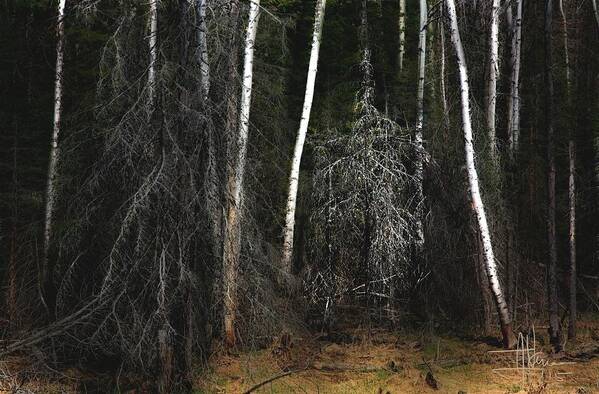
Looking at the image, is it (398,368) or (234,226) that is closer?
(234,226)

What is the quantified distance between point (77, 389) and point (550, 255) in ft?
24.6

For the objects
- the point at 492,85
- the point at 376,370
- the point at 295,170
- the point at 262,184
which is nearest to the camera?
the point at 376,370

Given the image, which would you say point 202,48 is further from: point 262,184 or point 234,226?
point 262,184

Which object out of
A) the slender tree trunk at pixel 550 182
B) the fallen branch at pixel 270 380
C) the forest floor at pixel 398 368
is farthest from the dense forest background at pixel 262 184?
the fallen branch at pixel 270 380

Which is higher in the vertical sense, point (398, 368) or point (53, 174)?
point (53, 174)

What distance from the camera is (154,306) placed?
6.28 m

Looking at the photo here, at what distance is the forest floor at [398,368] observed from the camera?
797cm

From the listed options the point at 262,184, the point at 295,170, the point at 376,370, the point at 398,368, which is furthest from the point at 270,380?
the point at 295,170

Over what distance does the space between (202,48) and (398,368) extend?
212 inches

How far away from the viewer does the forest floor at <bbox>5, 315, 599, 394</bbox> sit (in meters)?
7.51

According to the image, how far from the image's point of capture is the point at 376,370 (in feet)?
28.2

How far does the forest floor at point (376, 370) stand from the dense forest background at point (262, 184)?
0.36m

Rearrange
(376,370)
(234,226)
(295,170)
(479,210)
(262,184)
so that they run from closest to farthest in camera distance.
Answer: (234,226) < (376,370) < (479,210) < (262,184) < (295,170)

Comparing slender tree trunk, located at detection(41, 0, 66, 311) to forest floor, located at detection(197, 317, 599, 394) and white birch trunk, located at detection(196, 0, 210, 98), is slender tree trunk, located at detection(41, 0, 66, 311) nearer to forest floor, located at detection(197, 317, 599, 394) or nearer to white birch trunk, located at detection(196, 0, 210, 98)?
forest floor, located at detection(197, 317, 599, 394)
